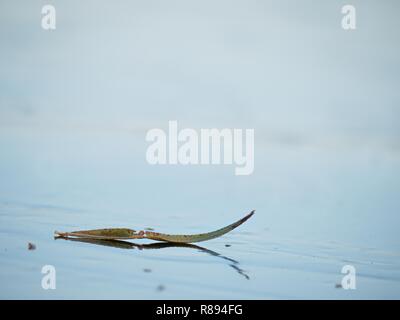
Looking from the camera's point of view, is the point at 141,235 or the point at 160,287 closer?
the point at 160,287

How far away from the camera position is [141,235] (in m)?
6.90

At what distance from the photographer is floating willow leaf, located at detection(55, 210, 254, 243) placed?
679cm

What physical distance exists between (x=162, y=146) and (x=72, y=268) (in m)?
1.38

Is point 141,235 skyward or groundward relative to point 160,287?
skyward

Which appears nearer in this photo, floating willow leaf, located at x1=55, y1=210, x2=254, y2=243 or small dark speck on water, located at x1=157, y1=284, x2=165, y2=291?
small dark speck on water, located at x1=157, y1=284, x2=165, y2=291

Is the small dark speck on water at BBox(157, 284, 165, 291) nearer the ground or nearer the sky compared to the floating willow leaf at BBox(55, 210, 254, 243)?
nearer the ground

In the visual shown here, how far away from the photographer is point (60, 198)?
7.99 metres

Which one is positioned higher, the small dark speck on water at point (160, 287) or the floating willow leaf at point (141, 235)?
the floating willow leaf at point (141, 235)

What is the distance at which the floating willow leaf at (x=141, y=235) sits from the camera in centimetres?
679

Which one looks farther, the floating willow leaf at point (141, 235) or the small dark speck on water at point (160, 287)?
the floating willow leaf at point (141, 235)
